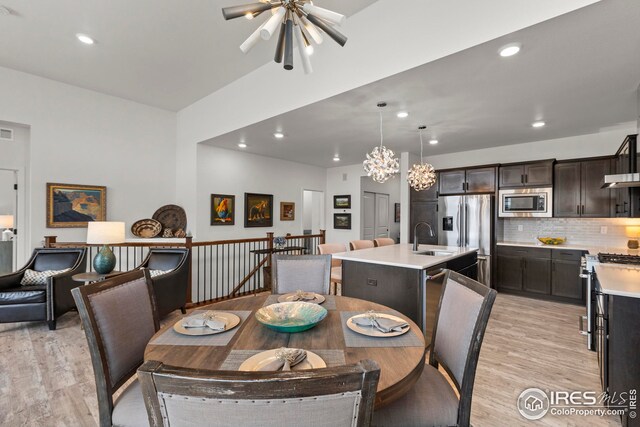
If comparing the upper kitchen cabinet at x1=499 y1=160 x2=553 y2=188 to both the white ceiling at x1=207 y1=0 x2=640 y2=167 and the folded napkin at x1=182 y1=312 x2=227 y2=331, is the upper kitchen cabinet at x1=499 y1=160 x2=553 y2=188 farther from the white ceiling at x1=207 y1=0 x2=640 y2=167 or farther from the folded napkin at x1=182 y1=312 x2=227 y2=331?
the folded napkin at x1=182 y1=312 x2=227 y2=331

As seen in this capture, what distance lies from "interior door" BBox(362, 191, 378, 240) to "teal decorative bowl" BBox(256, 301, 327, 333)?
238 inches

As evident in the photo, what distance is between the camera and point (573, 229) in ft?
16.7

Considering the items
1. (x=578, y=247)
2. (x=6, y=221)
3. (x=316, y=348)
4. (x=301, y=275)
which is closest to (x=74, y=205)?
(x=6, y=221)

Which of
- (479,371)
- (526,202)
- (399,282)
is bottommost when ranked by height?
(479,371)

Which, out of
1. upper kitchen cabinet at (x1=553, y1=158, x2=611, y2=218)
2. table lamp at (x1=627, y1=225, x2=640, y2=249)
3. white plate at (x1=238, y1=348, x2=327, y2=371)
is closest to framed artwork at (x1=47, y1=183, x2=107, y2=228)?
white plate at (x1=238, y1=348, x2=327, y2=371)

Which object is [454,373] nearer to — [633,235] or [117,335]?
[117,335]

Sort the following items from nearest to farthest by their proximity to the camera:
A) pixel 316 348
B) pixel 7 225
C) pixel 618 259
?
pixel 316 348, pixel 618 259, pixel 7 225

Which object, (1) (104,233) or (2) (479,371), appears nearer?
(2) (479,371)

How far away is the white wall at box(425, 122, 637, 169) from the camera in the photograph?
4.69 metres

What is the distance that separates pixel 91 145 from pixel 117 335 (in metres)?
4.87

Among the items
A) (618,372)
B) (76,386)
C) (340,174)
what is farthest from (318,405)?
(340,174)

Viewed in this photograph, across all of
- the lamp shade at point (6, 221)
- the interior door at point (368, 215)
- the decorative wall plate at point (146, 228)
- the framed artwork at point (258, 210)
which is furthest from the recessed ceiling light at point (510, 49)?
the lamp shade at point (6, 221)

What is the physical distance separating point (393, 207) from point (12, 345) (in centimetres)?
814

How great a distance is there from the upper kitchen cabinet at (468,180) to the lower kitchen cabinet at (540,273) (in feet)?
3.66
